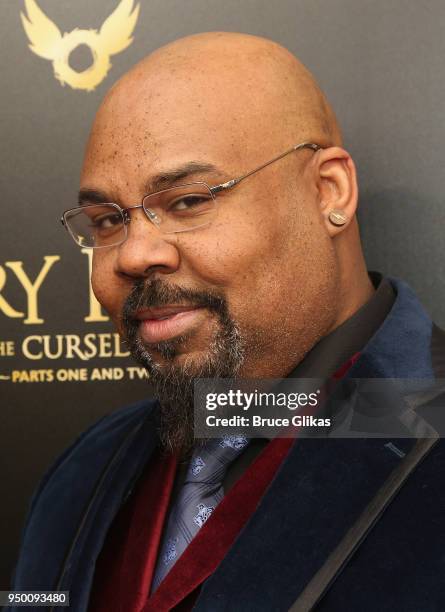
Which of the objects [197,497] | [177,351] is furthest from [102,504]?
[177,351]

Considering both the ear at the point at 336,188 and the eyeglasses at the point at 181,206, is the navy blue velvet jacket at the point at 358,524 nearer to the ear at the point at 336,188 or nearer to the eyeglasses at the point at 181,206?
the ear at the point at 336,188

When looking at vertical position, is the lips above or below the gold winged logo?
below

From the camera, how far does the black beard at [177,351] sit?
97 centimetres

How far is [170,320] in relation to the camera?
985mm

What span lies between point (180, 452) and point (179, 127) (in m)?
0.46

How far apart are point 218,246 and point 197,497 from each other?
0.33 meters

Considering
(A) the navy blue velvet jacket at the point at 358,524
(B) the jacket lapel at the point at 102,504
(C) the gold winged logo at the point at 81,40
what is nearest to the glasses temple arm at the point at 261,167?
(A) the navy blue velvet jacket at the point at 358,524

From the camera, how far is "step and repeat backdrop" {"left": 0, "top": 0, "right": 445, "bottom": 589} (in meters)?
1.34

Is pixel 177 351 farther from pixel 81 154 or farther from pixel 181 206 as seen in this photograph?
pixel 81 154

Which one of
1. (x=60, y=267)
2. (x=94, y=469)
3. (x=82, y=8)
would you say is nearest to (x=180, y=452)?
(x=94, y=469)

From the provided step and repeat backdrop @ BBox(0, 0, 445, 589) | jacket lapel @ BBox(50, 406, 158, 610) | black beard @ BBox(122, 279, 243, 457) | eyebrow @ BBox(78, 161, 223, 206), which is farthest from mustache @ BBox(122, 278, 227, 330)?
step and repeat backdrop @ BBox(0, 0, 445, 589)

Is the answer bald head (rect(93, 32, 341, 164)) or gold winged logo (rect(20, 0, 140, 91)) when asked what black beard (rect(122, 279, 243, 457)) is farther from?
gold winged logo (rect(20, 0, 140, 91))

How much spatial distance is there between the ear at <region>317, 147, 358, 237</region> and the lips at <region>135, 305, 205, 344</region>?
233 mm

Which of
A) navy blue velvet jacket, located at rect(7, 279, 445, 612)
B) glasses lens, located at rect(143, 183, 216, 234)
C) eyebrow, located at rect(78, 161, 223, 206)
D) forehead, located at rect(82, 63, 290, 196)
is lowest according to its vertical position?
navy blue velvet jacket, located at rect(7, 279, 445, 612)
